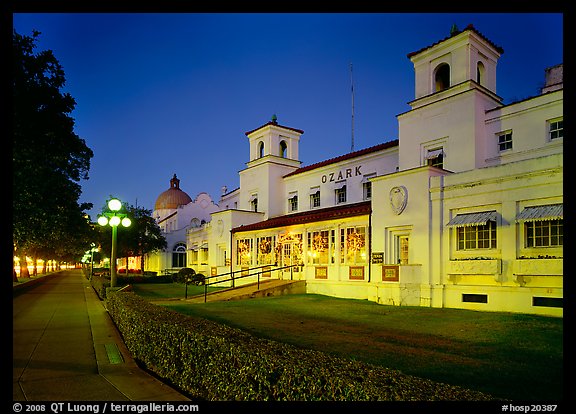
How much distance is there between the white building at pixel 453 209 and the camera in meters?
15.5

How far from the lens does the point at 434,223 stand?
1838cm

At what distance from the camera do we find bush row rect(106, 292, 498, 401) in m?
4.24

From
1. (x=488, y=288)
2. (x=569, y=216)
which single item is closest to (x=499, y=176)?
(x=488, y=288)

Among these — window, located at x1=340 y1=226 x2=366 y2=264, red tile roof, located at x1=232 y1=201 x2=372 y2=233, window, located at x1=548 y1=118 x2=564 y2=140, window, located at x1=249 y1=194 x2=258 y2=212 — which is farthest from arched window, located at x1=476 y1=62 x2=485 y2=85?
window, located at x1=249 y1=194 x2=258 y2=212

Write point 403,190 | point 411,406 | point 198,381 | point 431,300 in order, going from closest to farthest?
point 411,406
point 198,381
point 431,300
point 403,190

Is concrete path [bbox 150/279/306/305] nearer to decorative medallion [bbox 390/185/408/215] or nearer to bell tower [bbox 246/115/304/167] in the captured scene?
decorative medallion [bbox 390/185/408/215]

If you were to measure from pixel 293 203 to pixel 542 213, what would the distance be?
2098cm

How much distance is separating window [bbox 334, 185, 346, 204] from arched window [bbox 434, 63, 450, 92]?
9.33 m

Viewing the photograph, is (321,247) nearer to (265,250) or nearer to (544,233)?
(265,250)

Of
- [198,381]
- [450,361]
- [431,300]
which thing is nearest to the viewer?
[198,381]

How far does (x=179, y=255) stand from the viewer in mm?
56281

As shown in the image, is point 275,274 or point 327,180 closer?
point 275,274

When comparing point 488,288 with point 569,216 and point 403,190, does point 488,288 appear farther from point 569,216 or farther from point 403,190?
point 569,216
